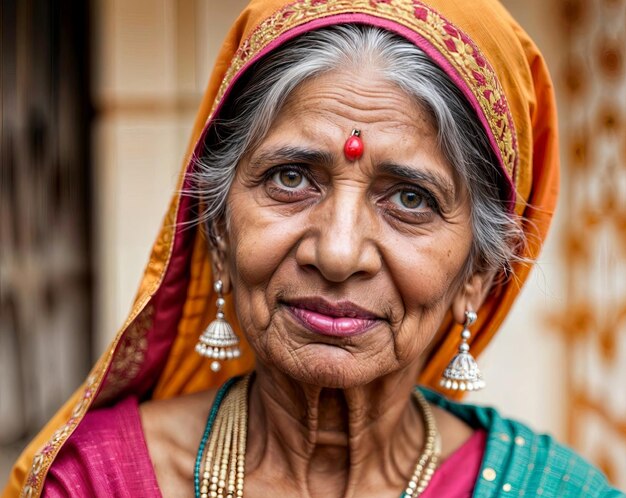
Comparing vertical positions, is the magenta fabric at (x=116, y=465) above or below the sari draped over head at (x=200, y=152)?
below

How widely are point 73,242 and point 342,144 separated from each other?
2.86 metres

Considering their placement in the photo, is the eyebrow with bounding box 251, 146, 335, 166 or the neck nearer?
the eyebrow with bounding box 251, 146, 335, 166

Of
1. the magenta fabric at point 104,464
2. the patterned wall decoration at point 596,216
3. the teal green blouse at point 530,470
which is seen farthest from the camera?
the patterned wall decoration at point 596,216

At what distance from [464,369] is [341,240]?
541 millimetres

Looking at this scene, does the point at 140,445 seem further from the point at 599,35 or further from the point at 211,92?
the point at 599,35

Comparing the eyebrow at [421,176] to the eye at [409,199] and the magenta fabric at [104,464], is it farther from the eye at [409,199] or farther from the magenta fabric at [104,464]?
the magenta fabric at [104,464]

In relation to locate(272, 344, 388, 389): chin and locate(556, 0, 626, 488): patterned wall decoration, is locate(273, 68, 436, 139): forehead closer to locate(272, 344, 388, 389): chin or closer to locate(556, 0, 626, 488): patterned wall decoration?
locate(272, 344, 388, 389): chin

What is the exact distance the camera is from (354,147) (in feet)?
6.08

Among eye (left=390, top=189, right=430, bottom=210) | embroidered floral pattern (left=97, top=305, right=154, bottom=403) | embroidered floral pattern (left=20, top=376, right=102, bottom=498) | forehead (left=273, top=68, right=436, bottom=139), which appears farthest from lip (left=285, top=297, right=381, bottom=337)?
embroidered floral pattern (left=20, top=376, right=102, bottom=498)

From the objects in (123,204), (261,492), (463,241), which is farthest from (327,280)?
(123,204)

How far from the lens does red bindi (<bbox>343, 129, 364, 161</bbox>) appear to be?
6.08ft

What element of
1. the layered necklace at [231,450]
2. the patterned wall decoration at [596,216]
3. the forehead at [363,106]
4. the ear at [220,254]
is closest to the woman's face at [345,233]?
the forehead at [363,106]

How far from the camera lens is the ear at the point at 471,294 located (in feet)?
7.04

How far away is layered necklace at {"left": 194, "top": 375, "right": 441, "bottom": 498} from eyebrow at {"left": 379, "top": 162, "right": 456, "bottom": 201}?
2.23 ft
